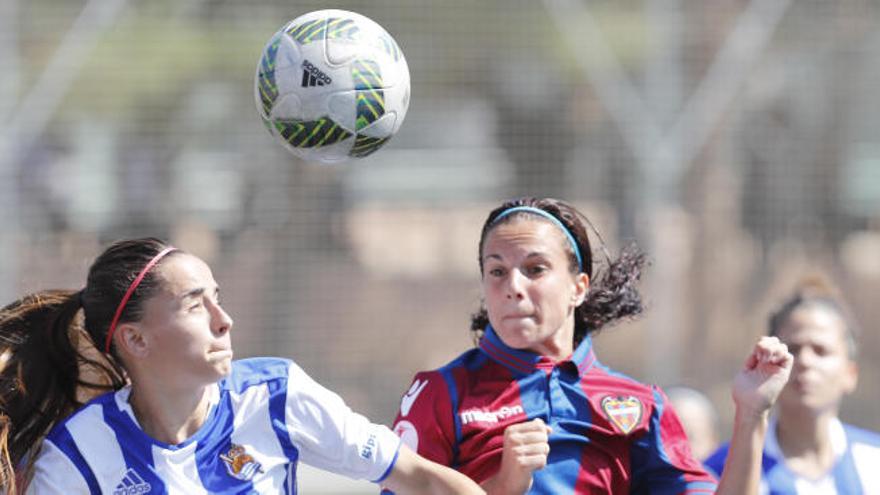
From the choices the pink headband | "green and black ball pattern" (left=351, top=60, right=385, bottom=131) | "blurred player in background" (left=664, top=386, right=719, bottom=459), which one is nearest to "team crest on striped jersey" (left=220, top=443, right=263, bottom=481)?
the pink headband

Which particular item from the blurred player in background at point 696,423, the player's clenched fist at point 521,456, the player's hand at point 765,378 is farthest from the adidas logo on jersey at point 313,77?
the blurred player in background at point 696,423

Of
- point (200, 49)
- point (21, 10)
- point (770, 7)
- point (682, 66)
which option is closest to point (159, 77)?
point (200, 49)

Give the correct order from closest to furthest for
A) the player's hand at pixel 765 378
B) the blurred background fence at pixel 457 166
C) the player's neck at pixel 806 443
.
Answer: the player's hand at pixel 765 378 < the player's neck at pixel 806 443 < the blurred background fence at pixel 457 166

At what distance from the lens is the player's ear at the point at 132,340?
364 cm

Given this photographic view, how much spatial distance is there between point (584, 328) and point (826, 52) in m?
5.53

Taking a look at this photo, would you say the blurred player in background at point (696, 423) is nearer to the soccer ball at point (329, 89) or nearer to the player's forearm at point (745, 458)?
the player's forearm at point (745, 458)

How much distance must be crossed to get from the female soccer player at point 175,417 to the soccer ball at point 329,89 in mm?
509

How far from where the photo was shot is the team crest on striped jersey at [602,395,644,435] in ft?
12.5

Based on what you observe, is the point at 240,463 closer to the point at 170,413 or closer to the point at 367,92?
the point at 170,413

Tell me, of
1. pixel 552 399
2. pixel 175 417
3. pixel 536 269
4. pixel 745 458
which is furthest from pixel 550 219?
pixel 175 417

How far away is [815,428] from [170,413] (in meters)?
2.06

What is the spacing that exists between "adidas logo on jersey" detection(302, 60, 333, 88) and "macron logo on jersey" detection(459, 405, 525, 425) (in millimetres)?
956

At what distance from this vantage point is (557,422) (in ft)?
12.5

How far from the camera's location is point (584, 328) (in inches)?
161
